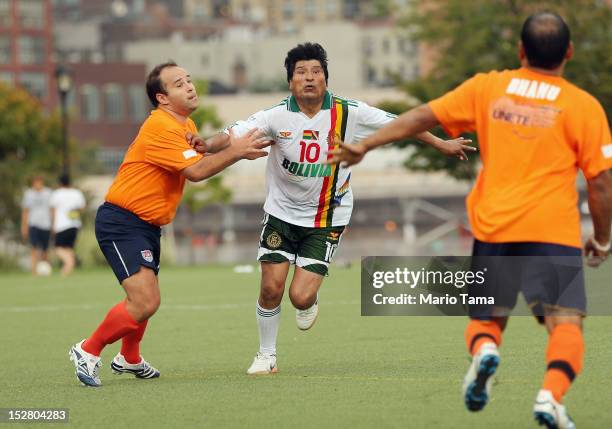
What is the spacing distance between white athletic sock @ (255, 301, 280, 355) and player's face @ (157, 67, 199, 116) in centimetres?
168

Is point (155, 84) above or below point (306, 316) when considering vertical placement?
above

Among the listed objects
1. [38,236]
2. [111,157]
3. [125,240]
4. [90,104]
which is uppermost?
[125,240]

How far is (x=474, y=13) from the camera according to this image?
1761 inches

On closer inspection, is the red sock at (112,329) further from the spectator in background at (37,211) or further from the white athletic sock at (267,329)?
the spectator in background at (37,211)

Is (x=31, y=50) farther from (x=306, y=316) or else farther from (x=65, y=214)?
(x=306, y=316)

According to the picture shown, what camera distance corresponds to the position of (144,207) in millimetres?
10695

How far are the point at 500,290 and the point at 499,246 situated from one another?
0.24m

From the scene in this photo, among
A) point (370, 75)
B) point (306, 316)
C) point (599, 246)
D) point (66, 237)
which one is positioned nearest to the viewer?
point (599, 246)

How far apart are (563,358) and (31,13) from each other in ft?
420

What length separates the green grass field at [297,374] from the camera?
863 cm

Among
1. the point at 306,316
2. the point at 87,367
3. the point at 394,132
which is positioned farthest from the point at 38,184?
the point at 394,132

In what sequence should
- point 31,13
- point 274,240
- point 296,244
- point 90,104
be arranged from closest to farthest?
point 274,240 < point 296,244 < point 90,104 < point 31,13

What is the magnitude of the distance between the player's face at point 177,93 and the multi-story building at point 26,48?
4747 inches

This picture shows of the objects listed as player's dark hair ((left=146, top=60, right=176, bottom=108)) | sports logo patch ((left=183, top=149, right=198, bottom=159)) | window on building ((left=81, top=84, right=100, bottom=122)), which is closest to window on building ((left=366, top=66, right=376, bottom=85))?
window on building ((left=81, top=84, right=100, bottom=122))
